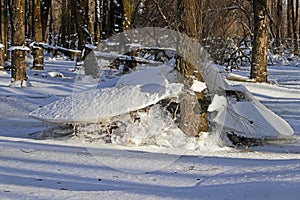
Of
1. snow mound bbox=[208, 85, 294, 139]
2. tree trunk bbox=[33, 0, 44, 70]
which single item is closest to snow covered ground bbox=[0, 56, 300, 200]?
snow mound bbox=[208, 85, 294, 139]

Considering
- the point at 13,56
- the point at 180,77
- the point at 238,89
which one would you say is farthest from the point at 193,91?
the point at 13,56

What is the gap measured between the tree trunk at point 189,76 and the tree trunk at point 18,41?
5.17 m

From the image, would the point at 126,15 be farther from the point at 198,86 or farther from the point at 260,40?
the point at 198,86

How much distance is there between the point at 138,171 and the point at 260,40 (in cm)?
860

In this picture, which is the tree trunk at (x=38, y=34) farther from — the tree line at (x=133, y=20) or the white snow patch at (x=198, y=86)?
the white snow patch at (x=198, y=86)

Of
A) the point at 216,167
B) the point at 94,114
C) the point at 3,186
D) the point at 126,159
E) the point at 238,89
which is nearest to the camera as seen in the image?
the point at 3,186

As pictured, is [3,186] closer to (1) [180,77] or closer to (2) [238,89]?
(1) [180,77]

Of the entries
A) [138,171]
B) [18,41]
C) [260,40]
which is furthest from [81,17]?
[138,171]

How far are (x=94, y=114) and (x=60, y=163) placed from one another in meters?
1.04

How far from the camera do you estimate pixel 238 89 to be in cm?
655

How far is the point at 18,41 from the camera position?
10148mm

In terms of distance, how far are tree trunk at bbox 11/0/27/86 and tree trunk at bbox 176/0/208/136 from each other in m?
5.17

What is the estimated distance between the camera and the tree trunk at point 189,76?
5664 millimetres

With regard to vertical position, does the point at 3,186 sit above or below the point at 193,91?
below
